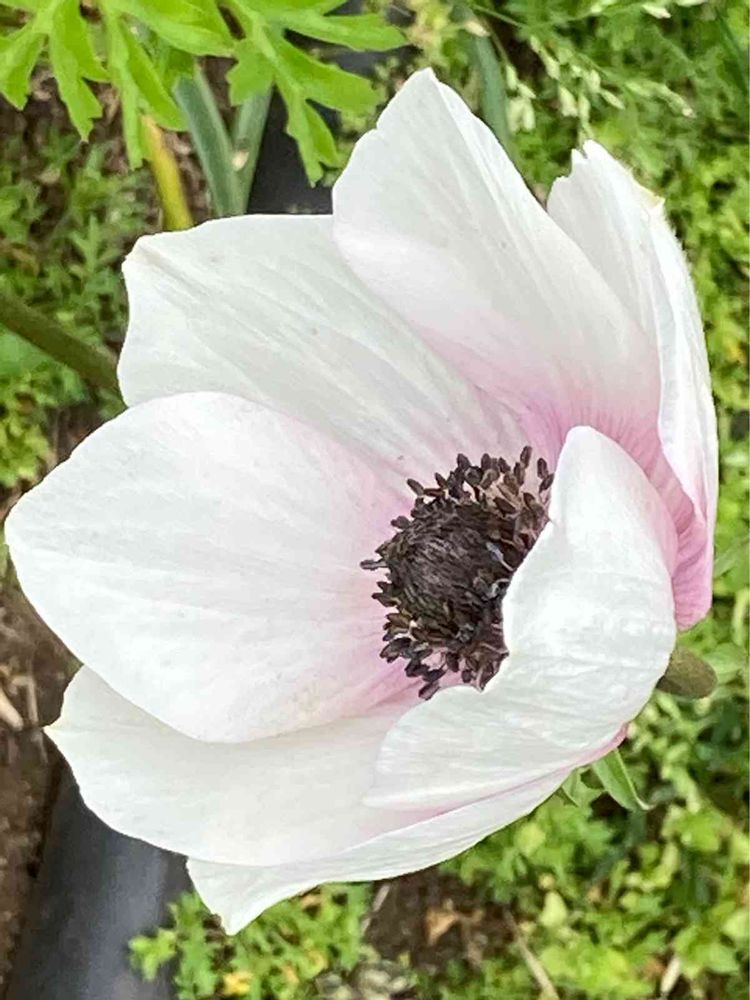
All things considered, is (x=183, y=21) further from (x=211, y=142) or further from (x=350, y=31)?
(x=211, y=142)

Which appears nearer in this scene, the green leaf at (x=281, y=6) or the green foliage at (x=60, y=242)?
the green leaf at (x=281, y=6)

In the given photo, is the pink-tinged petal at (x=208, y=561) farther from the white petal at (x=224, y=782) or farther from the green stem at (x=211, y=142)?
the green stem at (x=211, y=142)

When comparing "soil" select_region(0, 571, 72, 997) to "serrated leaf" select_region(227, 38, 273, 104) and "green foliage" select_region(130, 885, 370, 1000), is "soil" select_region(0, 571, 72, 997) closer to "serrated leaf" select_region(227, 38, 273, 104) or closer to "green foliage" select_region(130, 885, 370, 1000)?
"green foliage" select_region(130, 885, 370, 1000)

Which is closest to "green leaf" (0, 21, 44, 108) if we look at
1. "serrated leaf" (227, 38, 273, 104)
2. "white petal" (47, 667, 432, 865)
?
"serrated leaf" (227, 38, 273, 104)

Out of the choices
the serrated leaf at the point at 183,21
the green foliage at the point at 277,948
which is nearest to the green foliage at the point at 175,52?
the serrated leaf at the point at 183,21

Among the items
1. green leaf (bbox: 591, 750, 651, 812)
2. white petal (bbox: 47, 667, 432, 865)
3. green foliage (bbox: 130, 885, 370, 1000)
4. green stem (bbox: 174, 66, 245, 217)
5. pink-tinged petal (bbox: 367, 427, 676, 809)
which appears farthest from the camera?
green foliage (bbox: 130, 885, 370, 1000)

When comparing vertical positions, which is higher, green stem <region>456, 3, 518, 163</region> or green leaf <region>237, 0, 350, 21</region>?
green leaf <region>237, 0, 350, 21</region>
